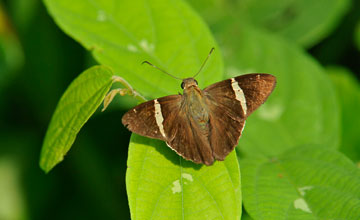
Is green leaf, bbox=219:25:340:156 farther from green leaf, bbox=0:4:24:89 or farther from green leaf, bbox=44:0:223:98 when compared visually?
green leaf, bbox=0:4:24:89

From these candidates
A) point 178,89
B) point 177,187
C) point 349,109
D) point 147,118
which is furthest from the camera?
point 349,109

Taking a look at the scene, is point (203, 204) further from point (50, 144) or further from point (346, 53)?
point (346, 53)

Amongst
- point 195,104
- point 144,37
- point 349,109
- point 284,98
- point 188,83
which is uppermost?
point 144,37

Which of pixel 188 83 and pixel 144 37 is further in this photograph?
pixel 144 37

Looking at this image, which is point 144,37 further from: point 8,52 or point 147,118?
point 8,52

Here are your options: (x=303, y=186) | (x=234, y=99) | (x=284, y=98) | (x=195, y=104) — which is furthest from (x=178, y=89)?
(x=284, y=98)

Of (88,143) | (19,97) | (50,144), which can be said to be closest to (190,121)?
(50,144)
